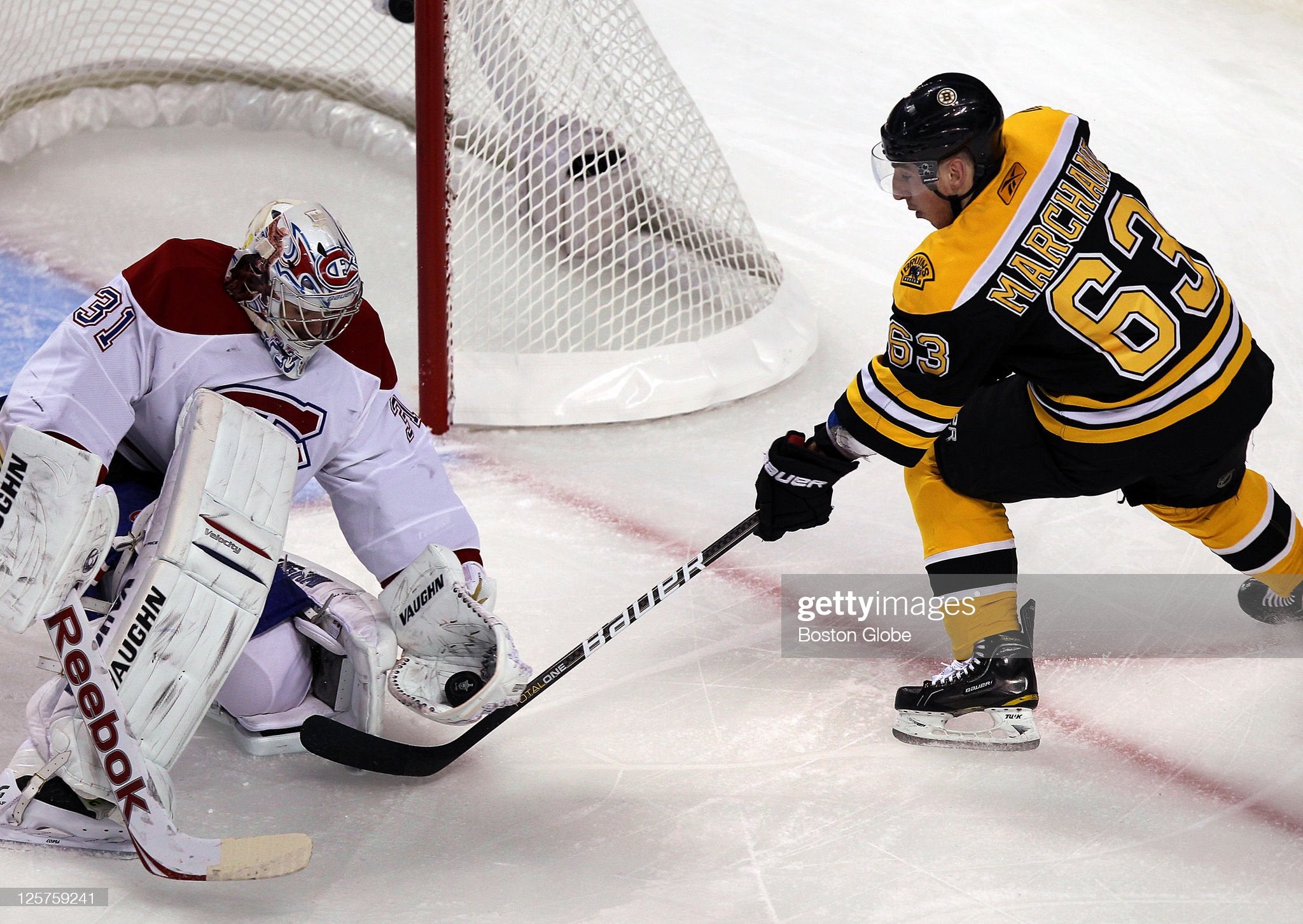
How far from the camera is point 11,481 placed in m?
1.69

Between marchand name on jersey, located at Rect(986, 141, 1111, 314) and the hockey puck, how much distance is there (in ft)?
2.95

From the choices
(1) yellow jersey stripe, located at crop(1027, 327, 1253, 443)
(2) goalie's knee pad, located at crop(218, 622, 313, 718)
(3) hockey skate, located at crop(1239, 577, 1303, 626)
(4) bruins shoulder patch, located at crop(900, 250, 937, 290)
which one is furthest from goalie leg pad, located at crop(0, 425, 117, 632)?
(3) hockey skate, located at crop(1239, 577, 1303, 626)

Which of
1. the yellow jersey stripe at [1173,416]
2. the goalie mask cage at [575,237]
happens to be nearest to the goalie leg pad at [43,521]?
the yellow jersey stripe at [1173,416]

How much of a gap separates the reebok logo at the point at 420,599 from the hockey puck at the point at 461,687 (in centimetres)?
11

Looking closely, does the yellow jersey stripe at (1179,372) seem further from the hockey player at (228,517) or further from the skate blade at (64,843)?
the skate blade at (64,843)

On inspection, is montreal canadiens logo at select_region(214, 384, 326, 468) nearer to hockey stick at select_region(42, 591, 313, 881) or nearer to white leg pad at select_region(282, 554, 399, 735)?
white leg pad at select_region(282, 554, 399, 735)

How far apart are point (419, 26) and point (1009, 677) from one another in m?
1.76

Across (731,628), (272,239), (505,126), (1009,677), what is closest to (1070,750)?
(1009,677)

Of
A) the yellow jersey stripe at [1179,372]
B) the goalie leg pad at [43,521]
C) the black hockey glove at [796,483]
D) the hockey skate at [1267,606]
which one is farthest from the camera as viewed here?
the hockey skate at [1267,606]

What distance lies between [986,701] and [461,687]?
80 cm

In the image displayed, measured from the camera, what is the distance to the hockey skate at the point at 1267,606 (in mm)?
2555

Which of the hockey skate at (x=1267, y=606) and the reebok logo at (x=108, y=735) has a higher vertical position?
the reebok logo at (x=108, y=735)

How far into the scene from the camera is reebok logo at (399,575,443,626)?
2.07m

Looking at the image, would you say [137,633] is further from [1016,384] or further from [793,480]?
[1016,384]
